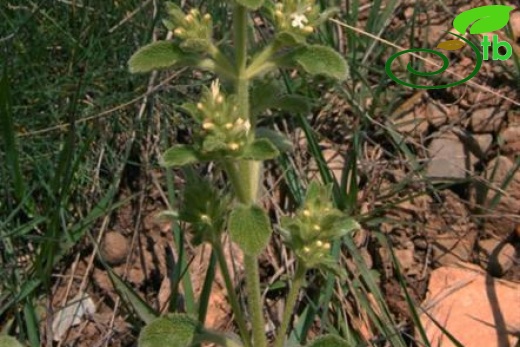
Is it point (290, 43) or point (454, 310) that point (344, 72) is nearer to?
point (290, 43)

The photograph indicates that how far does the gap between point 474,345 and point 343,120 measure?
1169 millimetres

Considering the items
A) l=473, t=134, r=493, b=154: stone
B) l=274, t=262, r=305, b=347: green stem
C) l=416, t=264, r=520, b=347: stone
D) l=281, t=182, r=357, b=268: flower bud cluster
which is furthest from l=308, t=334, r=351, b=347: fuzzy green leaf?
l=473, t=134, r=493, b=154: stone

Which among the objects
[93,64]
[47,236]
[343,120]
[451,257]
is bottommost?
[451,257]

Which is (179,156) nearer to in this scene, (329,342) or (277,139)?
(277,139)


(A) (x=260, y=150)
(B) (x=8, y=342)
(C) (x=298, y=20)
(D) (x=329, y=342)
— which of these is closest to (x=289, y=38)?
(C) (x=298, y=20)

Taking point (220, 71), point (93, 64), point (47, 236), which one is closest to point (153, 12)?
point (93, 64)

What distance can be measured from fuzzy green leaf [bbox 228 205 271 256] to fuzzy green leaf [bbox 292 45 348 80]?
1.38ft

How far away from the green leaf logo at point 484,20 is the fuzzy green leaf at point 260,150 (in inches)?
77.0

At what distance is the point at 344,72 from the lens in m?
2.41

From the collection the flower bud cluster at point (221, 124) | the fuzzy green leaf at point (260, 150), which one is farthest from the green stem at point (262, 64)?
the fuzzy green leaf at point (260, 150)

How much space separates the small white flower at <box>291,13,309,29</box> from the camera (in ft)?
7.84

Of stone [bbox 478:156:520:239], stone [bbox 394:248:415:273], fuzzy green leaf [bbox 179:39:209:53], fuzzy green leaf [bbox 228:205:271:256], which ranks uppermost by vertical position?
fuzzy green leaf [bbox 179:39:209:53]

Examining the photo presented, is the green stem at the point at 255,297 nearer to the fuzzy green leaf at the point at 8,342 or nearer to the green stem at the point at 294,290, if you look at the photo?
the green stem at the point at 294,290

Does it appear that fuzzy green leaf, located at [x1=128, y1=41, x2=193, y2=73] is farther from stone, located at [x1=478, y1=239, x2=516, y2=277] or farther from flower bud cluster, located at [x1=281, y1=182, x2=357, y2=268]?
stone, located at [x1=478, y1=239, x2=516, y2=277]
